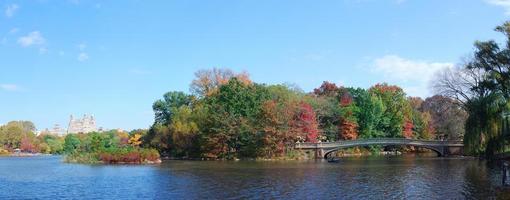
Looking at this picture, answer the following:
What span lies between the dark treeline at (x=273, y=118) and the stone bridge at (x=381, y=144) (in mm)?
1702

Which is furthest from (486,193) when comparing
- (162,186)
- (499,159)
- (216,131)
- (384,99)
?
(384,99)

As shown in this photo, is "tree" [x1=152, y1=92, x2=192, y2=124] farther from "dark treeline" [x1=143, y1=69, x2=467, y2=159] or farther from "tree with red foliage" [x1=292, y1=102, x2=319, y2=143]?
"tree with red foliage" [x1=292, y1=102, x2=319, y2=143]

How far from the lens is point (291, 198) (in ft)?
82.9

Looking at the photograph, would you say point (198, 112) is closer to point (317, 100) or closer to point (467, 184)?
point (317, 100)

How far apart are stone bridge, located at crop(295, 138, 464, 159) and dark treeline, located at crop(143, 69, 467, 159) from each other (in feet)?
5.58

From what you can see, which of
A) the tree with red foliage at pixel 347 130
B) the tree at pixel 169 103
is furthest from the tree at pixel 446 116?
the tree at pixel 169 103

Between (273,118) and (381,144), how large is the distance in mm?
18175

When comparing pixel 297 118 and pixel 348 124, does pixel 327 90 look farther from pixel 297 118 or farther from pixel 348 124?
pixel 297 118

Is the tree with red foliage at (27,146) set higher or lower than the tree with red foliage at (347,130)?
lower

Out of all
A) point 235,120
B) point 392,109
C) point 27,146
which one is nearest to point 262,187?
point 235,120

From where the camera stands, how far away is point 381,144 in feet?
238

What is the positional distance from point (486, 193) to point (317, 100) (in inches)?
2226

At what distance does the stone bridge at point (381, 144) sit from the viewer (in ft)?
230

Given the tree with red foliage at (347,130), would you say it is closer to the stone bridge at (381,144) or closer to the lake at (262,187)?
the stone bridge at (381,144)
